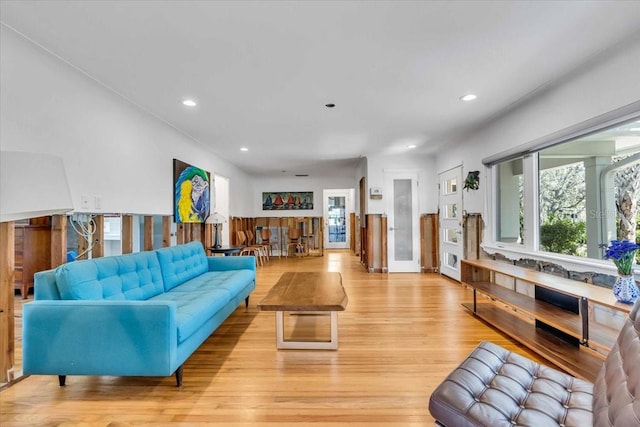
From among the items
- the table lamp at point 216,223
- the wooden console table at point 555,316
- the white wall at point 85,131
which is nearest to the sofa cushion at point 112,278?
the white wall at point 85,131

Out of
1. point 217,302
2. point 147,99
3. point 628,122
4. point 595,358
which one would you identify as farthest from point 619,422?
point 147,99

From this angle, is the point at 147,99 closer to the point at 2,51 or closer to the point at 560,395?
the point at 2,51

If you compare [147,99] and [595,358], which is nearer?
[595,358]

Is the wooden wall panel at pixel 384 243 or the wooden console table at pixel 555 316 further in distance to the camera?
the wooden wall panel at pixel 384 243

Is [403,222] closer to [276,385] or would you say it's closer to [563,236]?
[563,236]

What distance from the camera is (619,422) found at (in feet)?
3.16

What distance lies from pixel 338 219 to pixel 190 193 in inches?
268

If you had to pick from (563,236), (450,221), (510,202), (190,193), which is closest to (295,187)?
(190,193)

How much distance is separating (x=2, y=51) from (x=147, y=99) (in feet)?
3.77

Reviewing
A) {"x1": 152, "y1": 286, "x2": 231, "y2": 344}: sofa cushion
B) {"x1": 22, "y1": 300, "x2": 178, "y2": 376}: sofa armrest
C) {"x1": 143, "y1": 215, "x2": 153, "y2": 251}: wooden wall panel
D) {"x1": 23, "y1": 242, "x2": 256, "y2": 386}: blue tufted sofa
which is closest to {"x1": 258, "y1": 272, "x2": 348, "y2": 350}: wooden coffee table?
{"x1": 152, "y1": 286, "x2": 231, "y2": 344}: sofa cushion

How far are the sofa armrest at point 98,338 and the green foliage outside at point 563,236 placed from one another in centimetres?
344

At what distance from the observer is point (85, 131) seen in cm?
256

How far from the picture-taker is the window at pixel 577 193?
2.26m

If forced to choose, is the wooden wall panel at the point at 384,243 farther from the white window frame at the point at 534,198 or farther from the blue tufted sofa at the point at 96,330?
the blue tufted sofa at the point at 96,330
